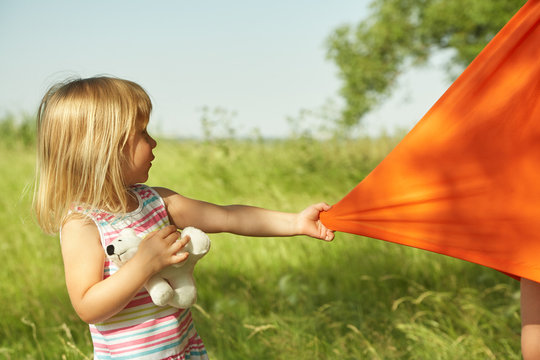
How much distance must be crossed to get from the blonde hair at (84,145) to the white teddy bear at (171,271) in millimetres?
155

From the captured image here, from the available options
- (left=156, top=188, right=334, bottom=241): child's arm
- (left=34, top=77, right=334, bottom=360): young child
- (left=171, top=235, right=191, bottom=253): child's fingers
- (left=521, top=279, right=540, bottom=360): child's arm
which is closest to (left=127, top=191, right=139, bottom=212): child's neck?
(left=34, top=77, right=334, bottom=360): young child

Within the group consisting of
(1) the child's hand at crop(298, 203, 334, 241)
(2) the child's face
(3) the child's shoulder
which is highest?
(2) the child's face

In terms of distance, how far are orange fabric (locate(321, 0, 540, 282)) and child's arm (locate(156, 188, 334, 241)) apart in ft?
0.34

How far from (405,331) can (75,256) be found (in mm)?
1843

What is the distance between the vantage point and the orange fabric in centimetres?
157

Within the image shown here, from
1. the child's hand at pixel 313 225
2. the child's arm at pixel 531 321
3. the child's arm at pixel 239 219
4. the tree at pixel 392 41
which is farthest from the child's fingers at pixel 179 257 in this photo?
the tree at pixel 392 41

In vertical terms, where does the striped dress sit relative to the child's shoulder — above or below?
below

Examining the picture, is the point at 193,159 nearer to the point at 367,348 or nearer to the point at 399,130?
the point at 399,130

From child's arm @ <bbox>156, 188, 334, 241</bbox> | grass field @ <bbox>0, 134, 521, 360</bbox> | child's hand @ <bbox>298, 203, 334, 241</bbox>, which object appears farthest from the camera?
grass field @ <bbox>0, 134, 521, 360</bbox>

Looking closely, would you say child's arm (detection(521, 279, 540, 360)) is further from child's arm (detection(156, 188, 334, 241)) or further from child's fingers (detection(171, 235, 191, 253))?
child's fingers (detection(171, 235, 191, 253))

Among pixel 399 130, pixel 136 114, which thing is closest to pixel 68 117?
pixel 136 114

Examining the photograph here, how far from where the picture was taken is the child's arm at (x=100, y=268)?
4.34 feet

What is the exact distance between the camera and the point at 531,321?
1.54 m

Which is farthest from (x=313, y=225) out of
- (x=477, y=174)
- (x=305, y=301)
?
(x=305, y=301)
